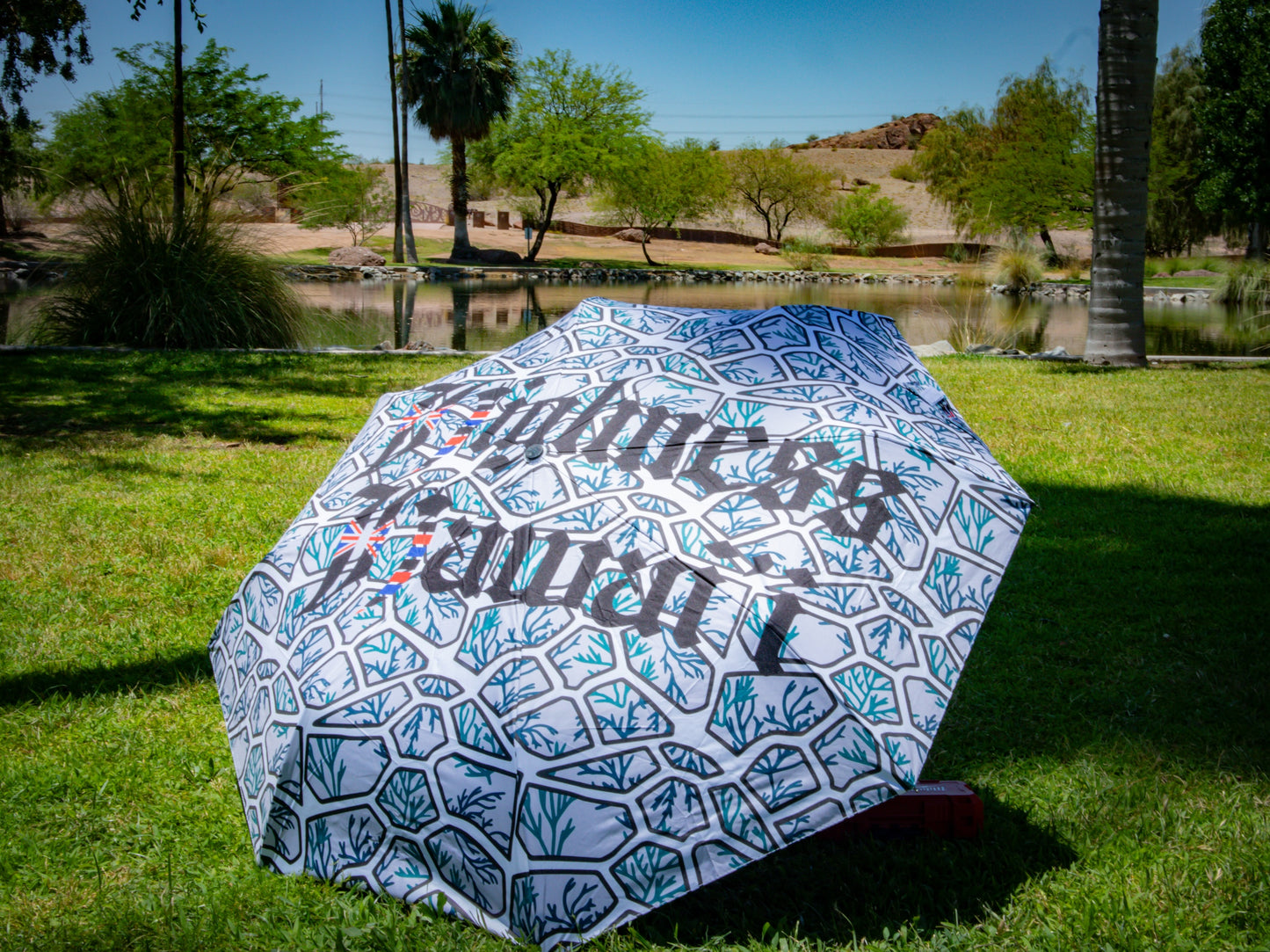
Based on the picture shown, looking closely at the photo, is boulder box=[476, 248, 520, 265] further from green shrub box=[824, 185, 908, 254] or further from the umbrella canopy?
the umbrella canopy

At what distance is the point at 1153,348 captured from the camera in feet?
45.2

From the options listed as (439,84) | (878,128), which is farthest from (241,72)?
(878,128)

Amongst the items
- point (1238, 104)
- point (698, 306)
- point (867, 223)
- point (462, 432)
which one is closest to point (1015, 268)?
point (1238, 104)

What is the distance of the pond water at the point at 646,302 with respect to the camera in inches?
514

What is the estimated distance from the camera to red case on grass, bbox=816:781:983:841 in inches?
89.7

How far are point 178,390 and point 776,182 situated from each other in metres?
62.0

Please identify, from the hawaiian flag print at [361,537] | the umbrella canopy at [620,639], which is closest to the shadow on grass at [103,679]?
the umbrella canopy at [620,639]

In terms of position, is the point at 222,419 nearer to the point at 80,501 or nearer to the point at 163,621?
the point at 80,501

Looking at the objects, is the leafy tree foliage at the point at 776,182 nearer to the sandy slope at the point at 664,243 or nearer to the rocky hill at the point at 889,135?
the sandy slope at the point at 664,243

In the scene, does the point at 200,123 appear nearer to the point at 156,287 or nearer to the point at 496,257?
the point at 496,257

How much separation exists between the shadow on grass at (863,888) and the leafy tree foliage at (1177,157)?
44472 mm

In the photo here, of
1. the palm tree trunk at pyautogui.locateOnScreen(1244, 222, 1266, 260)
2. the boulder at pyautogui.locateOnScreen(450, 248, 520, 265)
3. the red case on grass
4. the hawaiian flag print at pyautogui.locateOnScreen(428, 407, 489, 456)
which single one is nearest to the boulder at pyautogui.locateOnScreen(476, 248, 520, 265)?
the boulder at pyautogui.locateOnScreen(450, 248, 520, 265)

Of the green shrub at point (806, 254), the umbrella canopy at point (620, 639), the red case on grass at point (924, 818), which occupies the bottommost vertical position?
the red case on grass at point (924, 818)

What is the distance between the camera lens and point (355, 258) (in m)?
38.1
